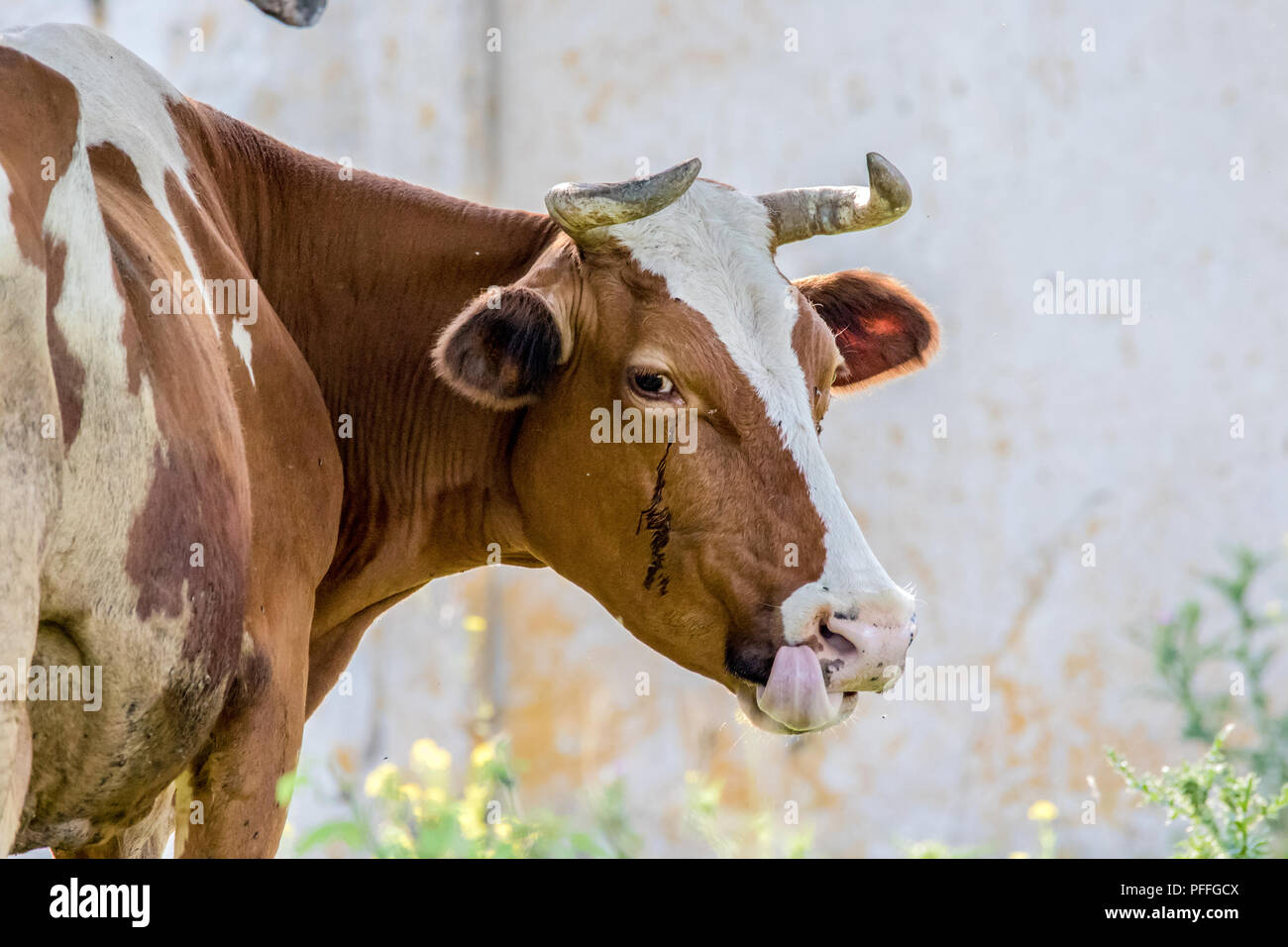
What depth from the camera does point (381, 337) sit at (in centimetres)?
378

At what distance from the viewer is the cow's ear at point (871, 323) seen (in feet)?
14.0

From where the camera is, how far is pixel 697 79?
794cm

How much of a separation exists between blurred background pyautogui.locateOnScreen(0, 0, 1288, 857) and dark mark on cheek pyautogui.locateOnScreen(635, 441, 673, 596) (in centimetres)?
418

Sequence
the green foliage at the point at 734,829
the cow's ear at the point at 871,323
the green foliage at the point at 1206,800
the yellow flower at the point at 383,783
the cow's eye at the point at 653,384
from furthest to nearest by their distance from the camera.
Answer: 1. the green foliage at the point at 734,829
2. the cow's ear at the point at 871,323
3. the green foliage at the point at 1206,800
4. the yellow flower at the point at 383,783
5. the cow's eye at the point at 653,384

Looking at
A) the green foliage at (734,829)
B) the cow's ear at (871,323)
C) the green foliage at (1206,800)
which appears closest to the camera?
the green foliage at (1206,800)

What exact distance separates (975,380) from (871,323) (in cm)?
355

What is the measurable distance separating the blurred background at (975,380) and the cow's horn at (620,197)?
4.24 m

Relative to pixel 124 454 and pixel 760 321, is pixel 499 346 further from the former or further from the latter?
pixel 124 454

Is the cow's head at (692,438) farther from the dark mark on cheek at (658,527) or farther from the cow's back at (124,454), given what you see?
the cow's back at (124,454)

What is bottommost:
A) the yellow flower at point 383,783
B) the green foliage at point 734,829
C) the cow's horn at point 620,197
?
the green foliage at point 734,829

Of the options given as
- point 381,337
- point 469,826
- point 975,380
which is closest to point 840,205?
point 381,337

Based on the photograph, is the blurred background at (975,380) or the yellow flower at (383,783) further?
the blurred background at (975,380)

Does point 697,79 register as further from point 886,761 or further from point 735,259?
point 735,259

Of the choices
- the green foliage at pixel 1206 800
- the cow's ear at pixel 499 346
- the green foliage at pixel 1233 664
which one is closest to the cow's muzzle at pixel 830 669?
the cow's ear at pixel 499 346
